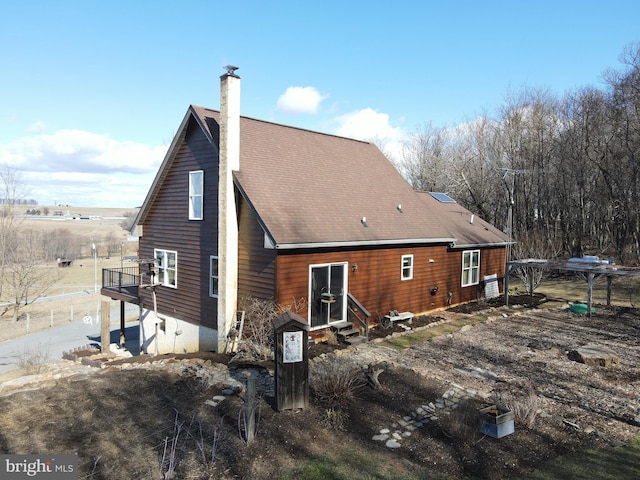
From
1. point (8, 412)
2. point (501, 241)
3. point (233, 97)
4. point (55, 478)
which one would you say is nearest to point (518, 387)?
point (55, 478)

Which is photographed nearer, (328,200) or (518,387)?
(518,387)

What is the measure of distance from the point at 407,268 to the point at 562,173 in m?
21.2

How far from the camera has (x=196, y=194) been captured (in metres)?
14.1

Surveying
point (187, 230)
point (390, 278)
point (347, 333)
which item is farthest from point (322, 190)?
point (187, 230)

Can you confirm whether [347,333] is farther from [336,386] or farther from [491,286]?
[491,286]

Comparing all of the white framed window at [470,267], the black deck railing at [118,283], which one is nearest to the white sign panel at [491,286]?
the white framed window at [470,267]

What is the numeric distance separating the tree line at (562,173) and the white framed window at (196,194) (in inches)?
633

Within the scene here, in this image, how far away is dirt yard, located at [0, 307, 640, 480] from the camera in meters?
5.59

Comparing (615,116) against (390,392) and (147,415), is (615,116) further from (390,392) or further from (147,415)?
(147,415)

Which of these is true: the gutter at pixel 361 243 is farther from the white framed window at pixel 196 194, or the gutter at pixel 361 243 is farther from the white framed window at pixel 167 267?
the white framed window at pixel 167 267

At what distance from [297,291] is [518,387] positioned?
18.8 feet

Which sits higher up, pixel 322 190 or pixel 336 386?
pixel 322 190

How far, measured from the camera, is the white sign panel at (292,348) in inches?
280

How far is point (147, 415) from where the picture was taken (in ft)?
23.4
